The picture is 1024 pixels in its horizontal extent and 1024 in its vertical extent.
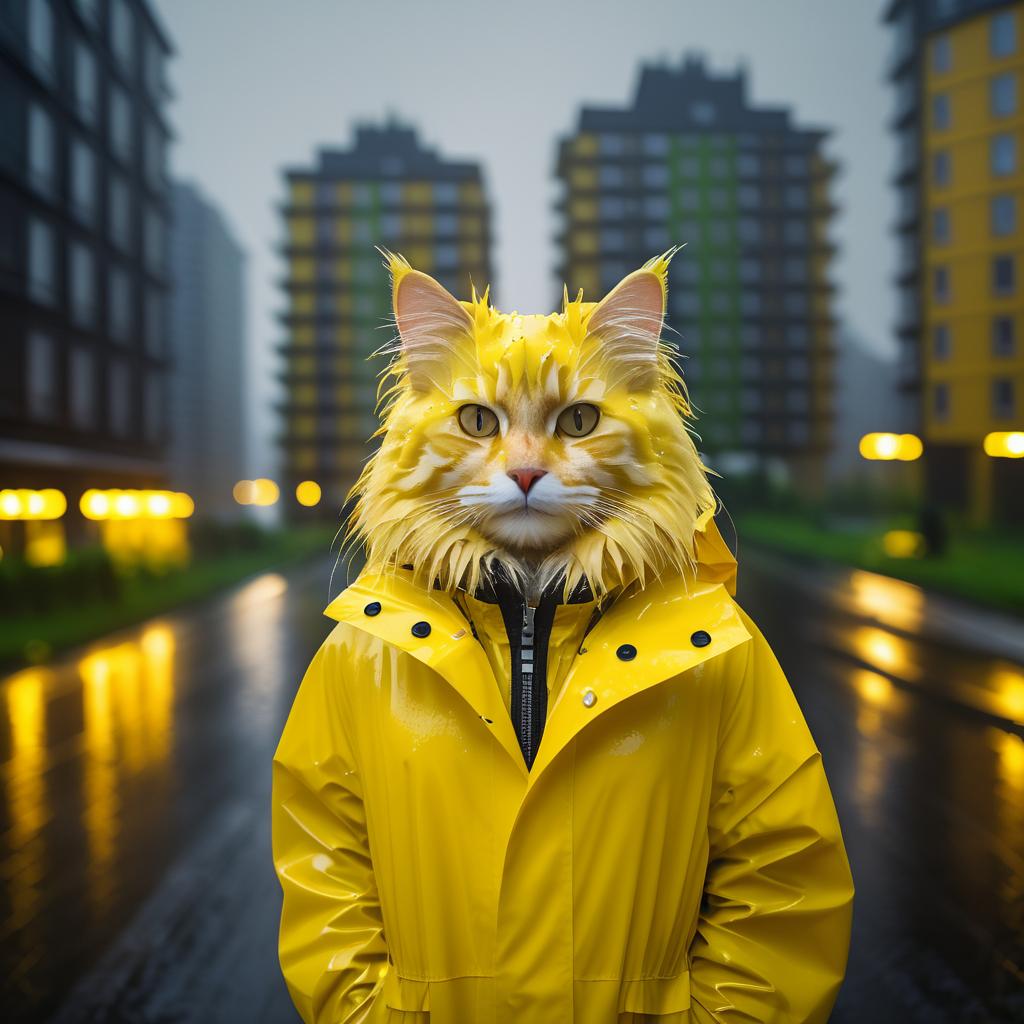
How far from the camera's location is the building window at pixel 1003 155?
213 inches

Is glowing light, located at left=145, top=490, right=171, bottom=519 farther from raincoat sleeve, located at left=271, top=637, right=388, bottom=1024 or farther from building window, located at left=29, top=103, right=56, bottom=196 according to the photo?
raincoat sleeve, located at left=271, top=637, right=388, bottom=1024

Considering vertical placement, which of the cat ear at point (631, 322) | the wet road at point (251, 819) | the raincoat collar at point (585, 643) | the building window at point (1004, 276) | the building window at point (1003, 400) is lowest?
the wet road at point (251, 819)

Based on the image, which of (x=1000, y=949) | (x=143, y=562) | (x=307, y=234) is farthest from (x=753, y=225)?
(x=143, y=562)

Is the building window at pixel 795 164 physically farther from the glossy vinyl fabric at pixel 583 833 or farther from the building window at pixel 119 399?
the building window at pixel 119 399

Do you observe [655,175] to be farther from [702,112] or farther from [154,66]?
[154,66]

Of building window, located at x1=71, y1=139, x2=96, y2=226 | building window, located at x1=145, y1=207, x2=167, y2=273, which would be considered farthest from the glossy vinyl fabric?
building window, located at x1=71, y1=139, x2=96, y2=226

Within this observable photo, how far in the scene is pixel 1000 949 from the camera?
3123mm

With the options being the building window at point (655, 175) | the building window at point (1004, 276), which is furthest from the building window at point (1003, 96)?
the building window at point (655, 175)

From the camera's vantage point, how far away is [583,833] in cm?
115

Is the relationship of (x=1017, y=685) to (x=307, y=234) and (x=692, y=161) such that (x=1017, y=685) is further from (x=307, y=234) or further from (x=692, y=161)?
(x=307, y=234)

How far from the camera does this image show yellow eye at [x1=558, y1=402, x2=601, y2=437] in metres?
1.14

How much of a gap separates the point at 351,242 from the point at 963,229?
4.93 m

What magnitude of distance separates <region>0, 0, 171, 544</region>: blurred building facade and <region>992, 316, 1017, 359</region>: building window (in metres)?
6.89

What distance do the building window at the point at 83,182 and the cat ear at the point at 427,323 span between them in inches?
317
